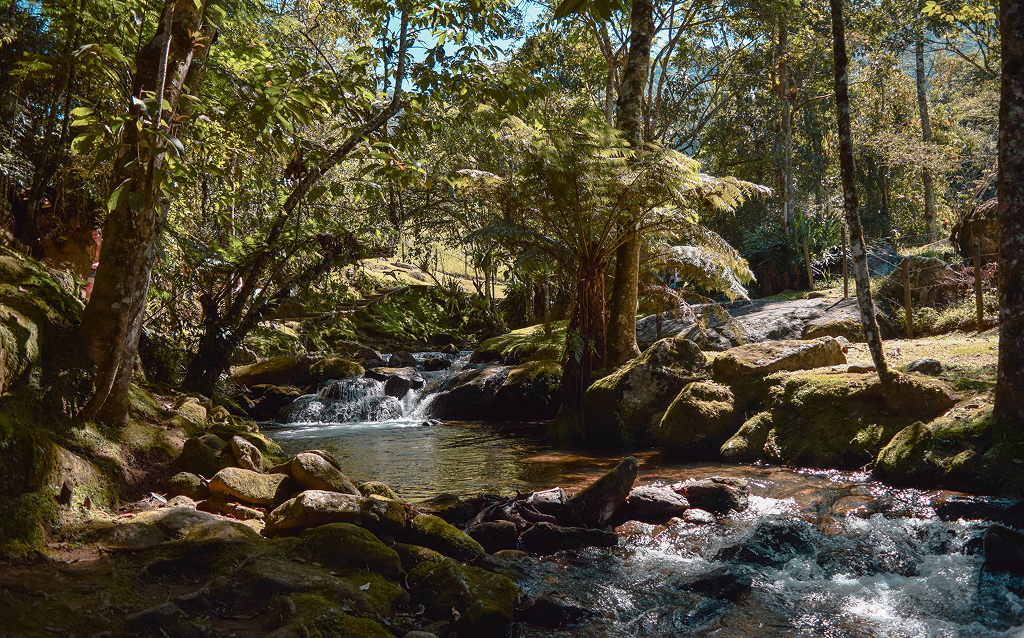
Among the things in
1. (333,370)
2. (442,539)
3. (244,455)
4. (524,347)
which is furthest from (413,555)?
(333,370)

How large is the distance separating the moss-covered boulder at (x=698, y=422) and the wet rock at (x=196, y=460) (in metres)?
5.18

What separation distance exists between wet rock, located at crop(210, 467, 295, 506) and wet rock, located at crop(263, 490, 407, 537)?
29 centimetres

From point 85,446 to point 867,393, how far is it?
7.16 m

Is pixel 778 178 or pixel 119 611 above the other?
pixel 778 178

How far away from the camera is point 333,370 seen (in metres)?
15.2

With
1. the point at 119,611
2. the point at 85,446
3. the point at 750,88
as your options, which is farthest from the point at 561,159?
the point at 750,88

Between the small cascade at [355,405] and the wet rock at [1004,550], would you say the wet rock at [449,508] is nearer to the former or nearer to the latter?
the wet rock at [1004,550]

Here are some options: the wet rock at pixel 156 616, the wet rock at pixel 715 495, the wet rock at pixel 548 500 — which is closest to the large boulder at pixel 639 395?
the wet rock at pixel 715 495

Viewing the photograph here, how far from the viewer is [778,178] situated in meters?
24.0

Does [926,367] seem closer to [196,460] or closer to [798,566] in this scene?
[798,566]

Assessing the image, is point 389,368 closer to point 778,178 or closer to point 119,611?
point 119,611

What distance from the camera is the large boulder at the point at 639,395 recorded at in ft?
28.5

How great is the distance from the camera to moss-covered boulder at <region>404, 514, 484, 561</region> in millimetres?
4277

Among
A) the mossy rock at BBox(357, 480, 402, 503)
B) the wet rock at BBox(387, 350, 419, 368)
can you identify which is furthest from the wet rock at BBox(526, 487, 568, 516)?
the wet rock at BBox(387, 350, 419, 368)
